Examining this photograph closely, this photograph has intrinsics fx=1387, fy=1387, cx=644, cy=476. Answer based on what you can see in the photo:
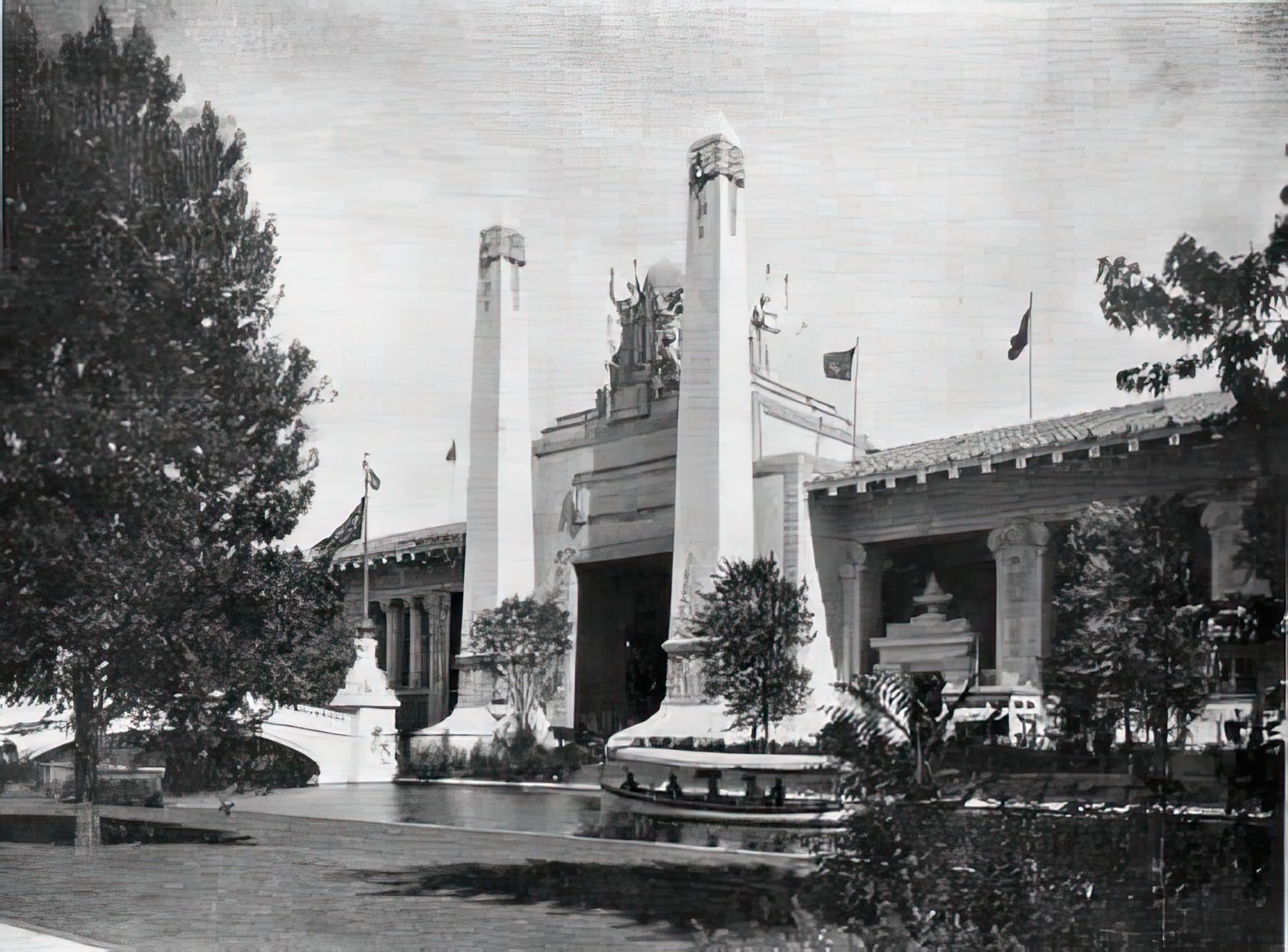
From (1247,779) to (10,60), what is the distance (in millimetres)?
5982

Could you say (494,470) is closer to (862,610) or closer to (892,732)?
(862,610)

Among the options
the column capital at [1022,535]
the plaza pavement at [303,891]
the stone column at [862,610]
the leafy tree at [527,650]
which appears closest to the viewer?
the column capital at [1022,535]

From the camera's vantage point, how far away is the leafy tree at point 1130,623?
5270 millimetres

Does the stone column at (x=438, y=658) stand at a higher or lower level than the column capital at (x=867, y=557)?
lower

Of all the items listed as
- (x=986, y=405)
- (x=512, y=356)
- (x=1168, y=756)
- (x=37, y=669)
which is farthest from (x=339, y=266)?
(x=1168, y=756)

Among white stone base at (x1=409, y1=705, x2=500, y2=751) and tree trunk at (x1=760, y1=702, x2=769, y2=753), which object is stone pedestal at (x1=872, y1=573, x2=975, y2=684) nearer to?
tree trunk at (x1=760, y1=702, x2=769, y2=753)

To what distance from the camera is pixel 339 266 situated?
5895 millimetres

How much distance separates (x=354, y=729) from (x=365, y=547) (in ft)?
2.55

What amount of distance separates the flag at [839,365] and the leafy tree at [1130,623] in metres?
1.06

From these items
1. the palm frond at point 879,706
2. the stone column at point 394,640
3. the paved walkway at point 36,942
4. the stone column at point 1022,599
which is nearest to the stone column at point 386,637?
the stone column at point 394,640

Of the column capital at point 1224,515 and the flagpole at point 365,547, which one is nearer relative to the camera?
the column capital at point 1224,515

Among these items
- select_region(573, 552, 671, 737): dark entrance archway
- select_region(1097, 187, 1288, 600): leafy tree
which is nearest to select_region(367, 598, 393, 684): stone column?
select_region(573, 552, 671, 737): dark entrance archway

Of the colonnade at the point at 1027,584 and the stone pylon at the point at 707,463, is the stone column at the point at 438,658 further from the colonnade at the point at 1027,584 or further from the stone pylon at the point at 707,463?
the colonnade at the point at 1027,584

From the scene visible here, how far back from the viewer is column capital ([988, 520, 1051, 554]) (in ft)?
17.2
